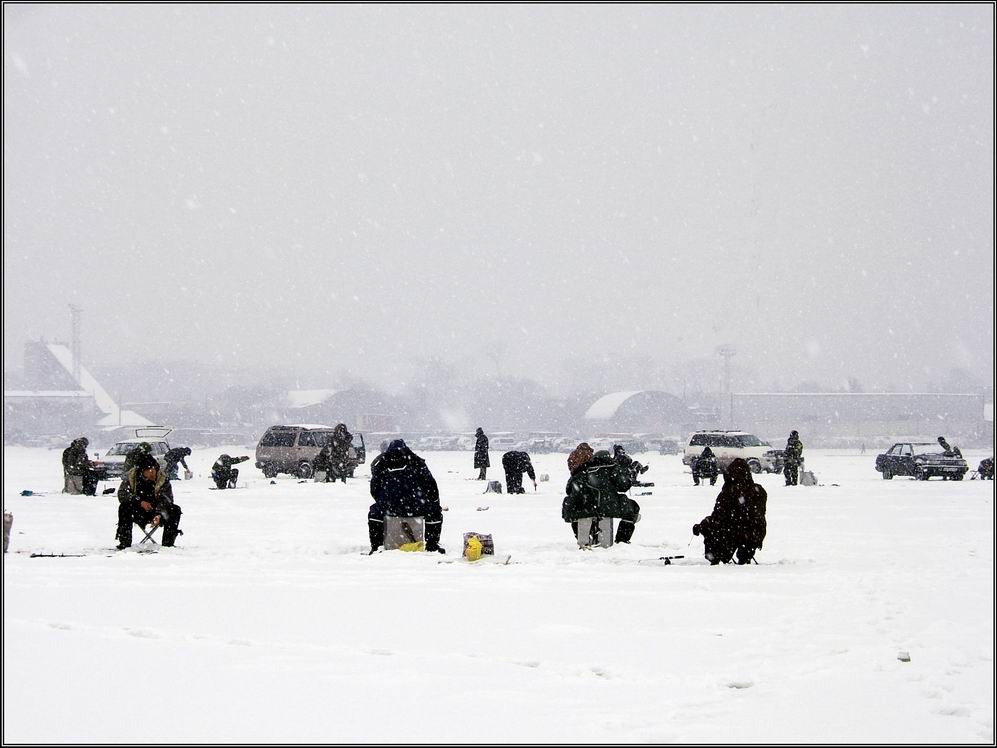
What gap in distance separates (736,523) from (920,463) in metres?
23.5

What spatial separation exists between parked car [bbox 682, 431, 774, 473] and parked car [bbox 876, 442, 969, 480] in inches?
184

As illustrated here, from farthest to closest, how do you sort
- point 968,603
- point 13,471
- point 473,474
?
point 13,471, point 473,474, point 968,603

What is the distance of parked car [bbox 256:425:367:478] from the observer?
112 feet

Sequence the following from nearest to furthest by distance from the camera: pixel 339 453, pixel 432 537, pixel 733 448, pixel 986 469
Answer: pixel 432 537 < pixel 339 453 < pixel 986 469 < pixel 733 448

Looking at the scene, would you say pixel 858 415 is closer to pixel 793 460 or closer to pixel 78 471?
pixel 793 460

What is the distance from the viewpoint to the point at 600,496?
1416 cm

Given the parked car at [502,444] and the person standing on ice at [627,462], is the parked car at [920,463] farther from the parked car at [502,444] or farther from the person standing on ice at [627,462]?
the parked car at [502,444]

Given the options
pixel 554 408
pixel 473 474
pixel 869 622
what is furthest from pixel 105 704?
pixel 554 408

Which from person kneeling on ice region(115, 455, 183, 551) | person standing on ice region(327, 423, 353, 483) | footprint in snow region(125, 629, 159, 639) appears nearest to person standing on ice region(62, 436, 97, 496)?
person standing on ice region(327, 423, 353, 483)

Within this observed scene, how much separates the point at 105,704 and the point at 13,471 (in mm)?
38394

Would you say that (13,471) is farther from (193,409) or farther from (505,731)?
(193,409)

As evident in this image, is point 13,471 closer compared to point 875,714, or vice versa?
point 875,714

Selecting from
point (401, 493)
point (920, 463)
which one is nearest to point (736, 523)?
point (401, 493)

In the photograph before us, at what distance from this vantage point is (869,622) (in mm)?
9156
